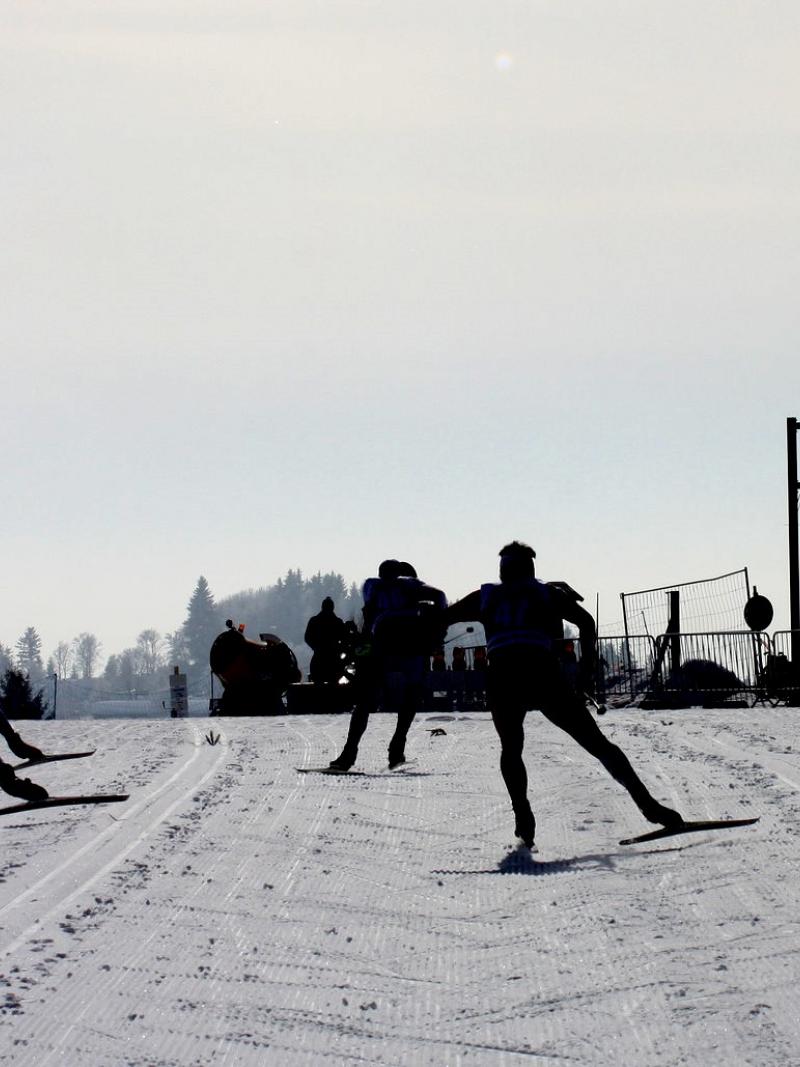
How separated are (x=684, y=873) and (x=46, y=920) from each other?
122 inches

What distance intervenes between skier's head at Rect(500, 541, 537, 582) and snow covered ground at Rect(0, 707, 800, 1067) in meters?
1.58

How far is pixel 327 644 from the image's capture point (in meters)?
28.6

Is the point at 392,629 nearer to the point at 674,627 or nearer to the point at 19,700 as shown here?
the point at 674,627

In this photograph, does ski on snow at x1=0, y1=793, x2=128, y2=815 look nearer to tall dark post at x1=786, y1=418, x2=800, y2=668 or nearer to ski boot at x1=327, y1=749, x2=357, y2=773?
ski boot at x1=327, y1=749, x2=357, y2=773

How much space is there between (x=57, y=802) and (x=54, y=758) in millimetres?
4618

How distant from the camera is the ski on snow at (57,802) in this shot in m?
10.4

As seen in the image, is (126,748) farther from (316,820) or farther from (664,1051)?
(664,1051)

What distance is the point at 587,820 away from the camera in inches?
388

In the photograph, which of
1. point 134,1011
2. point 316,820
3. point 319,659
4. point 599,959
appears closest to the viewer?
Answer: point 134,1011

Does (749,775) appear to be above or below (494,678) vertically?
below

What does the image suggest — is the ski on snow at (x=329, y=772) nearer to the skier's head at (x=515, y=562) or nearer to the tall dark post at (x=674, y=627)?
the skier's head at (x=515, y=562)

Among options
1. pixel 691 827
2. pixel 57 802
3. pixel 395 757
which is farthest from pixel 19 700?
pixel 691 827

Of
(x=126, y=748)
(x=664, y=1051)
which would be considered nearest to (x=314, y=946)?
(x=664, y=1051)

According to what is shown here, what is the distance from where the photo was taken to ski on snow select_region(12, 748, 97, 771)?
46.3 feet
